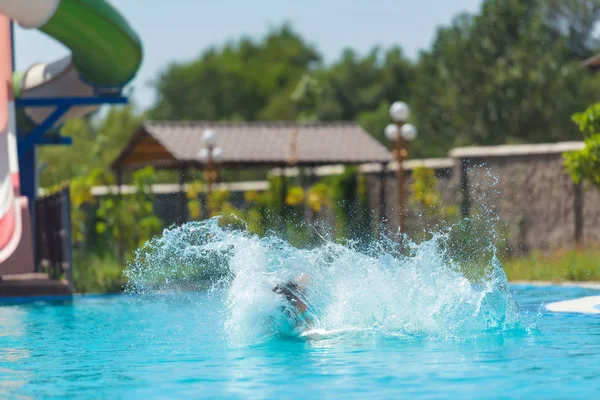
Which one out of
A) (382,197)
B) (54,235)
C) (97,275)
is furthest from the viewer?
(382,197)

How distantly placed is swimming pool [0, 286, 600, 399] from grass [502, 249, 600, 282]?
524cm

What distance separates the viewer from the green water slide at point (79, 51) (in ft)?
55.8

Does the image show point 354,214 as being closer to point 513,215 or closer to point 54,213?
point 513,215

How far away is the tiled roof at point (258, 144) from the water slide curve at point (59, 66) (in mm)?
6413

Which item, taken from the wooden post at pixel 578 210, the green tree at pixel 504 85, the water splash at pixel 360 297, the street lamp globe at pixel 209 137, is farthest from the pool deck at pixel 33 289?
the green tree at pixel 504 85

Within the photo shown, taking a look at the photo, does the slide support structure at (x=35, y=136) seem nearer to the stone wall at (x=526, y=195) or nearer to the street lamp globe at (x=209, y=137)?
the street lamp globe at (x=209, y=137)

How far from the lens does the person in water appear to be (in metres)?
10.7

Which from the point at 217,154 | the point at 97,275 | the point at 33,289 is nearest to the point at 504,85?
the point at 217,154

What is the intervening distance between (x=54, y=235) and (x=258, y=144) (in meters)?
9.77

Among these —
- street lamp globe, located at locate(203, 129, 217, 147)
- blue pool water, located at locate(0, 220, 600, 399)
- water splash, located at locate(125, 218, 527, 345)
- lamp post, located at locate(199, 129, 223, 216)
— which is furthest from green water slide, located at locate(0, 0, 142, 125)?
water splash, located at locate(125, 218, 527, 345)

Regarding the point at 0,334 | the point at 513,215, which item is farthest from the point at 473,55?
the point at 0,334

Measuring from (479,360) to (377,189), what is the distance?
19717mm

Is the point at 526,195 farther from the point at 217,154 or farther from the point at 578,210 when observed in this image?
the point at 217,154

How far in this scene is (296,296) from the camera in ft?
35.4
